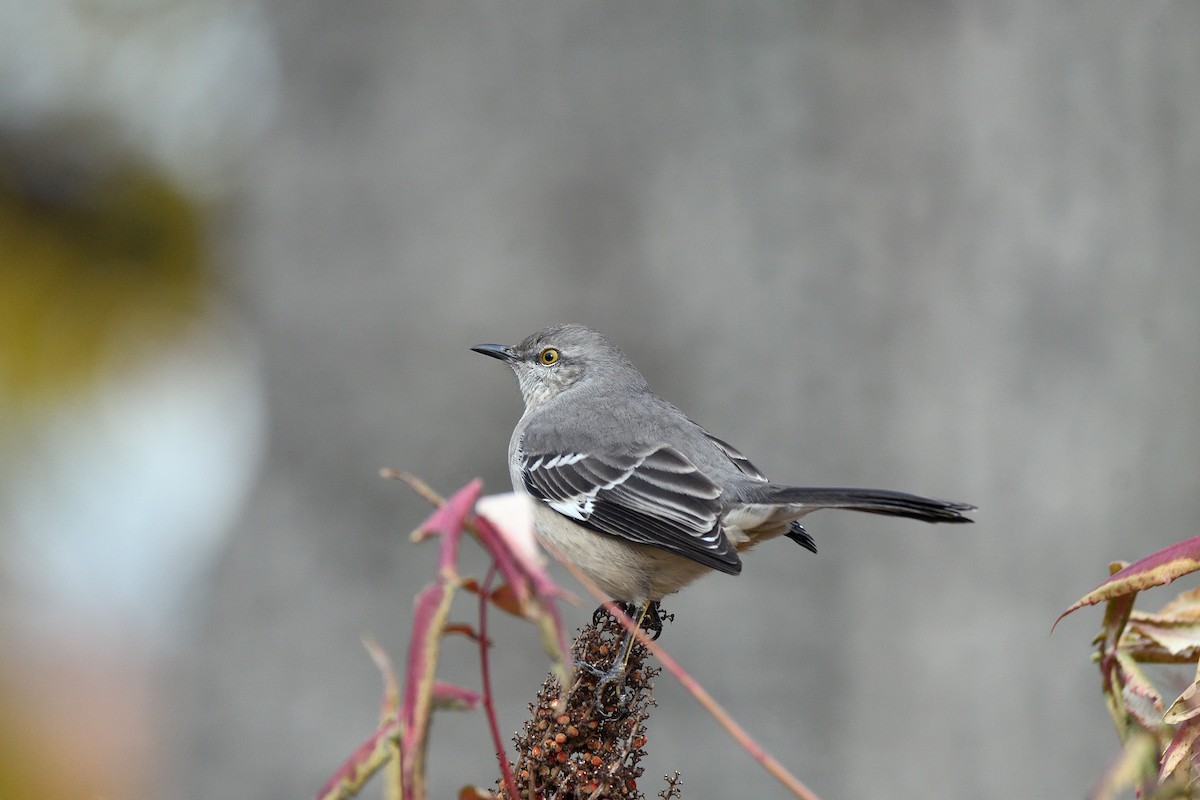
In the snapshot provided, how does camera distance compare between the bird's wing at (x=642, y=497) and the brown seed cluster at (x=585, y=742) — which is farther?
the bird's wing at (x=642, y=497)

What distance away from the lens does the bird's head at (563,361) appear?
376 centimetres

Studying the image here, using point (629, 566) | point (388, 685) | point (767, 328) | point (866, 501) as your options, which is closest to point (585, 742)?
point (388, 685)

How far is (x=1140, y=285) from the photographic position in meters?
6.14

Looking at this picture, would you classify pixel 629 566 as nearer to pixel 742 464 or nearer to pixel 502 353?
pixel 742 464

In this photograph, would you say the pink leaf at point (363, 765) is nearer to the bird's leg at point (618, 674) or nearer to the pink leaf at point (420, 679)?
the pink leaf at point (420, 679)

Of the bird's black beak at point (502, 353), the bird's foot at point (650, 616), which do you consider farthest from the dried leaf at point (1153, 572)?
the bird's black beak at point (502, 353)

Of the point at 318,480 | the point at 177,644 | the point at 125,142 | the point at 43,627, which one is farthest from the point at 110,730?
the point at 125,142

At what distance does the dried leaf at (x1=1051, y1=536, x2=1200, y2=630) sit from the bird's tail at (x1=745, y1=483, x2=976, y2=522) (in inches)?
27.8

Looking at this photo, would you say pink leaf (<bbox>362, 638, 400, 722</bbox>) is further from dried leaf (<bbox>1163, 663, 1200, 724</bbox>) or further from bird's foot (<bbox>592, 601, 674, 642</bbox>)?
bird's foot (<bbox>592, 601, 674, 642</bbox>)

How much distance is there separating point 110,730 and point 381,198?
187 inches

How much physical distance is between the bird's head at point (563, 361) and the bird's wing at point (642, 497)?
456mm

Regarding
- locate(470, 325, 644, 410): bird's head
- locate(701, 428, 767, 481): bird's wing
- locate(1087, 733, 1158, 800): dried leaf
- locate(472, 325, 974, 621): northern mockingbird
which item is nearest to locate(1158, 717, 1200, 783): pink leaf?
locate(1087, 733, 1158, 800): dried leaf

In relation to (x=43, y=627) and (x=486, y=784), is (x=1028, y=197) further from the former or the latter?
(x=43, y=627)

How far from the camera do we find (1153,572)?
1.07m
